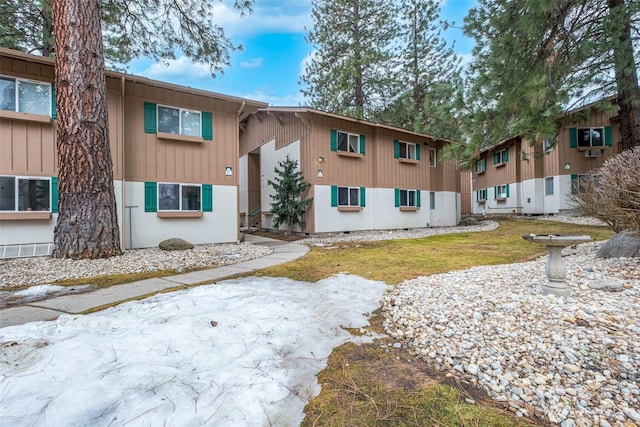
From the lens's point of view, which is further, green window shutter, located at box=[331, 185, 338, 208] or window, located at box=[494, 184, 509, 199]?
window, located at box=[494, 184, 509, 199]

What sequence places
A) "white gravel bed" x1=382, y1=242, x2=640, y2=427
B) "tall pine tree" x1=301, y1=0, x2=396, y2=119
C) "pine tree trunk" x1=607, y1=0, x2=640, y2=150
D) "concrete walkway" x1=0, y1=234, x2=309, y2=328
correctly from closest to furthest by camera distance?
"white gravel bed" x1=382, y1=242, x2=640, y2=427 → "concrete walkway" x1=0, y1=234, x2=309, y2=328 → "pine tree trunk" x1=607, y1=0, x2=640, y2=150 → "tall pine tree" x1=301, y1=0, x2=396, y2=119

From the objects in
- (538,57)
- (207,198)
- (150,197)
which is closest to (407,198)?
(538,57)

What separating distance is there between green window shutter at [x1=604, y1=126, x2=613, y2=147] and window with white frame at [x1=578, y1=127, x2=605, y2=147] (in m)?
0.12

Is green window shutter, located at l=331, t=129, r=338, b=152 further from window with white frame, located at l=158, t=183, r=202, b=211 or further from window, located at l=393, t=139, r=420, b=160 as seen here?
window with white frame, located at l=158, t=183, r=202, b=211

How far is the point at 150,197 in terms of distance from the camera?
27.0 ft

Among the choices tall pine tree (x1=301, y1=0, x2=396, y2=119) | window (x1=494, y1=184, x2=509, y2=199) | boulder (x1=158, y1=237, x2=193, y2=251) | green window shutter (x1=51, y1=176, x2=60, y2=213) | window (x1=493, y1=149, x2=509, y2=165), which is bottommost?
boulder (x1=158, y1=237, x2=193, y2=251)

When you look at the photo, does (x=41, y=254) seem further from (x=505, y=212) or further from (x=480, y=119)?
(x=505, y=212)

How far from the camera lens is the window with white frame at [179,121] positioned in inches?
334

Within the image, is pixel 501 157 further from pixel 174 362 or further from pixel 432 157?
pixel 174 362

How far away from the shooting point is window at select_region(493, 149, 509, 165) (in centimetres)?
1902

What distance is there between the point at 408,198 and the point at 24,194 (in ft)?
42.1

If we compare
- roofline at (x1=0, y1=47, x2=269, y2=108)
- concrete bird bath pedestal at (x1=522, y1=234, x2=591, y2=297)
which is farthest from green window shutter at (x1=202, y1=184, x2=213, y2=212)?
concrete bird bath pedestal at (x1=522, y1=234, x2=591, y2=297)

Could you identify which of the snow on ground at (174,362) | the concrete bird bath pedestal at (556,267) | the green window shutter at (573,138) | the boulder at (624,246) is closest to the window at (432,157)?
the green window shutter at (573,138)

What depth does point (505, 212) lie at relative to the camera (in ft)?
63.9
